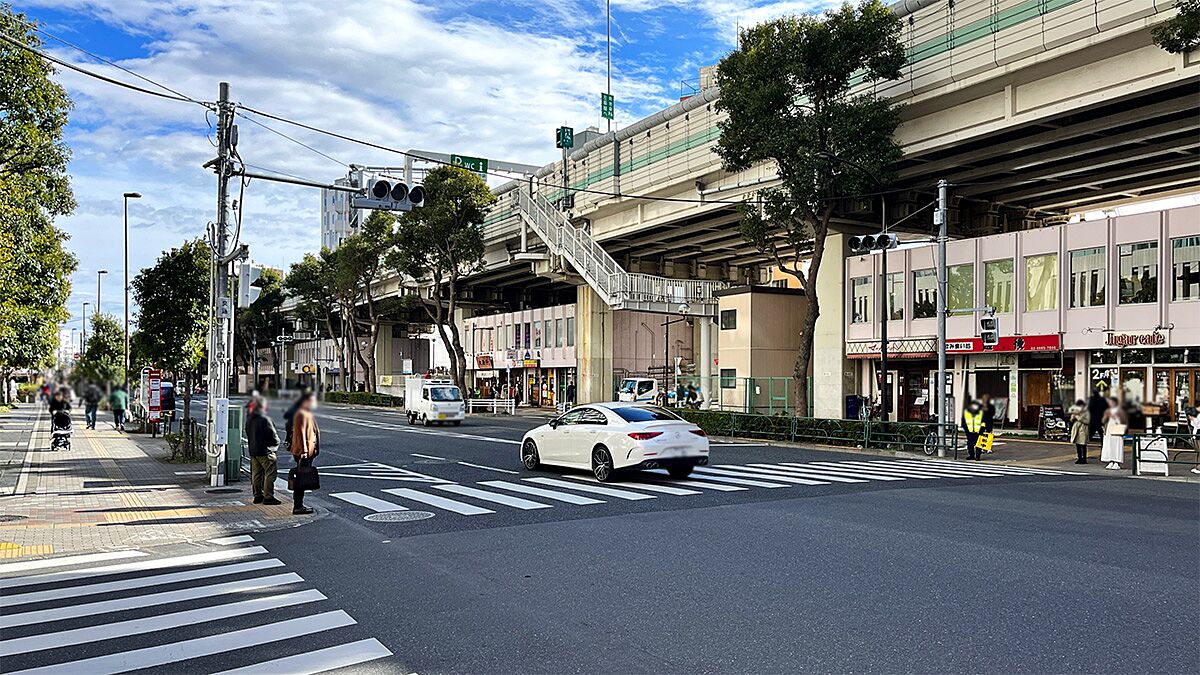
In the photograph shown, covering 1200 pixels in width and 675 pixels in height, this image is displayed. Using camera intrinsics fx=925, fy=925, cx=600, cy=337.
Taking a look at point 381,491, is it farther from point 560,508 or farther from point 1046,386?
point 1046,386

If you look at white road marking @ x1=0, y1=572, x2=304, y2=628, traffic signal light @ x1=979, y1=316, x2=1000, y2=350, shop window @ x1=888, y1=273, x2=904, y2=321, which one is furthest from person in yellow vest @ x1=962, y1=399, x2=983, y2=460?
shop window @ x1=888, y1=273, x2=904, y2=321

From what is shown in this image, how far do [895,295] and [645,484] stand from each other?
2393 cm

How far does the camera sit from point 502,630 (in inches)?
350

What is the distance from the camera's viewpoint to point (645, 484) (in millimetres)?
21453

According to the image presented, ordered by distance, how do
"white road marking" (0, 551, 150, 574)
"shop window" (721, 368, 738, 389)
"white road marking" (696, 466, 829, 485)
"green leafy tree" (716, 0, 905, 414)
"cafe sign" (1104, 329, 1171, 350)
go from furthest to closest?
1. "shop window" (721, 368, 738, 389)
2. "green leafy tree" (716, 0, 905, 414)
3. "white road marking" (696, 466, 829, 485)
4. "white road marking" (0, 551, 150, 574)
5. "cafe sign" (1104, 329, 1171, 350)

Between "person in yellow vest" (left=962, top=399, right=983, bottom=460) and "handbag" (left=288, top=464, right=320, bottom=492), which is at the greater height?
"person in yellow vest" (left=962, top=399, right=983, bottom=460)

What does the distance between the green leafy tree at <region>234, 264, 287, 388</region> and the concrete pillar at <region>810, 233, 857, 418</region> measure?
142ft

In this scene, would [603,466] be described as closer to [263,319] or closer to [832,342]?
[263,319]

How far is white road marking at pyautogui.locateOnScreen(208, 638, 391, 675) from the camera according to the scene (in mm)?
7623

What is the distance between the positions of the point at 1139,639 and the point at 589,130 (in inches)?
2659

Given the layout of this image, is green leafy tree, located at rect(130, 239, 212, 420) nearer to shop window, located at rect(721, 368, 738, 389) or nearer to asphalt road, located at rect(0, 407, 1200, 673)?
asphalt road, located at rect(0, 407, 1200, 673)

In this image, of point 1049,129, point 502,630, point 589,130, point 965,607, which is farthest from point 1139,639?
point 589,130

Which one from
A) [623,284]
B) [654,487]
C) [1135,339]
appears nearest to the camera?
[1135,339]

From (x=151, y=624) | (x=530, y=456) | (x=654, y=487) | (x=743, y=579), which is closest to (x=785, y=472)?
(x=654, y=487)
